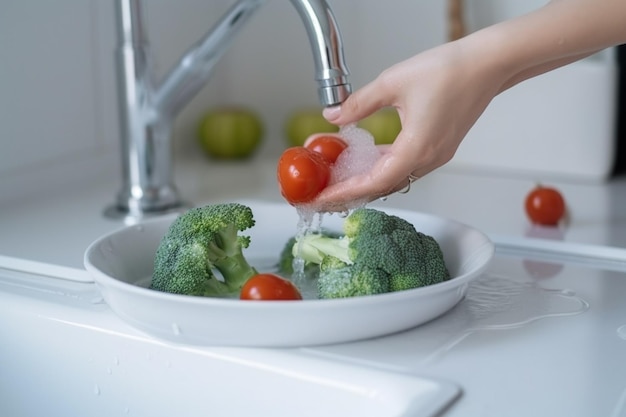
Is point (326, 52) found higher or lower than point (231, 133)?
higher

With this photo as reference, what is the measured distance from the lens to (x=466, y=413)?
2.41 ft

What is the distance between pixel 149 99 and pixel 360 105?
51cm

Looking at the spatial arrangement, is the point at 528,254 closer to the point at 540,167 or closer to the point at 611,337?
the point at 611,337

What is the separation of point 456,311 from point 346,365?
0.19m

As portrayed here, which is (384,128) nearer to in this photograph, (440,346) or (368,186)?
(368,186)

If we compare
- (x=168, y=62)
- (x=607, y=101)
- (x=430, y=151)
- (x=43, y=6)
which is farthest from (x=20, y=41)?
(x=607, y=101)

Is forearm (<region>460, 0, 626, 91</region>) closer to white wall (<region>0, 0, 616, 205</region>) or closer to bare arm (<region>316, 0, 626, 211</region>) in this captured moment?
bare arm (<region>316, 0, 626, 211</region>)

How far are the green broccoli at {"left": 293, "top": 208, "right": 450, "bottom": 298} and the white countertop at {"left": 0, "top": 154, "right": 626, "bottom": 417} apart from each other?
48 millimetres

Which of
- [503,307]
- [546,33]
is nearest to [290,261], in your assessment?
[503,307]

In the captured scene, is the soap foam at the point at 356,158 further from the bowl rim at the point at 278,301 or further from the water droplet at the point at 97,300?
the water droplet at the point at 97,300

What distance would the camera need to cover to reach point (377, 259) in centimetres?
90

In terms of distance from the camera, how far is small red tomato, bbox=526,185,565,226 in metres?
1.28

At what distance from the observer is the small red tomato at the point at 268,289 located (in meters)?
0.87

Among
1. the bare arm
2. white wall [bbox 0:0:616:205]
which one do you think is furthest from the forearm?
white wall [bbox 0:0:616:205]
